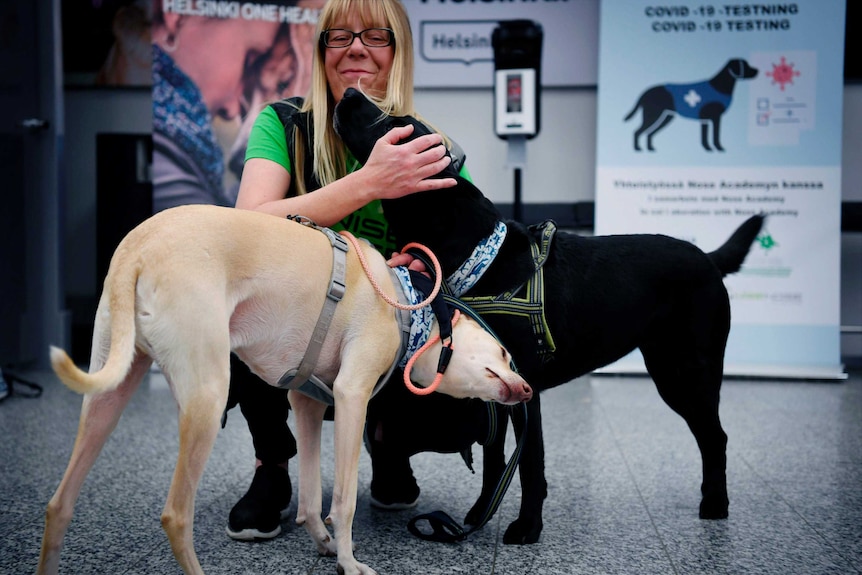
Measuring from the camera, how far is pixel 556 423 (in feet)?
8.58

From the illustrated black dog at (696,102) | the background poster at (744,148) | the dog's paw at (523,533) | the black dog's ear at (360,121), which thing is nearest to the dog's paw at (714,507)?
the dog's paw at (523,533)

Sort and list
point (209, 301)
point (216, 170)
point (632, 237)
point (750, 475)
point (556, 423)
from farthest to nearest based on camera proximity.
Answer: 1. point (216, 170)
2. point (556, 423)
3. point (750, 475)
4. point (632, 237)
5. point (209, 301)

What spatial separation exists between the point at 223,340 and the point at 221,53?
9.33ft

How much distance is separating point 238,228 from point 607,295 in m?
0.73

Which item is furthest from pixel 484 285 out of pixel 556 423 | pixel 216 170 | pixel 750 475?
pixel 216 170

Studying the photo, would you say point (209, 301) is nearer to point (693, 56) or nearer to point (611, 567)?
point (611, 567)

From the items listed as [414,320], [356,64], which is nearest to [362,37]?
[356,64]

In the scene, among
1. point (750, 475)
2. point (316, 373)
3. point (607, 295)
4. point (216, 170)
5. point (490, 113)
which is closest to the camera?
point (316, 373)

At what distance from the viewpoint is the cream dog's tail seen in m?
0.92

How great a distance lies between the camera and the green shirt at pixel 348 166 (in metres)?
1.56

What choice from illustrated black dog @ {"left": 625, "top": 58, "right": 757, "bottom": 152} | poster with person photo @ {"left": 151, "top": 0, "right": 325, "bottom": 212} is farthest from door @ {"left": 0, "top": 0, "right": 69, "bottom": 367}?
illustrated black dog @ {"left": 625, "top": 58, "right": 757, "bottom": 152}

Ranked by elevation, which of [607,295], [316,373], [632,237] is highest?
[632,237]

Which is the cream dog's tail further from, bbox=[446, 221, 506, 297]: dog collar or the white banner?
the white banner

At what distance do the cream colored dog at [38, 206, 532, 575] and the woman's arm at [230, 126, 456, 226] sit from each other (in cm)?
11
